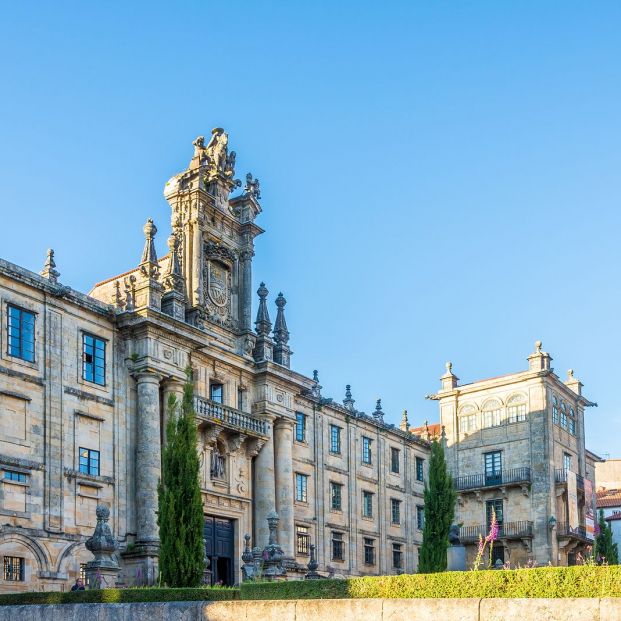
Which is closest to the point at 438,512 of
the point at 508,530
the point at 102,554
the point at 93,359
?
the point at 508,530

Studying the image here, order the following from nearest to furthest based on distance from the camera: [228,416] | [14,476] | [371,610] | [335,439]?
[371,610] → [14,476] → [228,416] → [335,439]

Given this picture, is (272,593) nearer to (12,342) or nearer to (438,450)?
(12,342)

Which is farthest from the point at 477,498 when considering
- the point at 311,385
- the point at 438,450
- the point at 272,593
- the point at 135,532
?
the point at 272,593

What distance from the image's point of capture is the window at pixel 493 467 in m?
55.2

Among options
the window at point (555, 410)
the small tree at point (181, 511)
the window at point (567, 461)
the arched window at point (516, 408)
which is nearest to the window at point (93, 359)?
the small tree at point (181, 511)

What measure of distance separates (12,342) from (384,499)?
25.4 meters

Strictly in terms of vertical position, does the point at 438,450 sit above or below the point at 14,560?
above

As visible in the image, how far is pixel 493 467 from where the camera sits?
55812mm

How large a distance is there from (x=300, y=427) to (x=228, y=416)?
7602 mm

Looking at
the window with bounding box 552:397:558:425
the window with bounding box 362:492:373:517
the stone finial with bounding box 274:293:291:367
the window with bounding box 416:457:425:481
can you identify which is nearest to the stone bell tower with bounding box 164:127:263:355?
the stone finial with bounding box 274:293:291:367

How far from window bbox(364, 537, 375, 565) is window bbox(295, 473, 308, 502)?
19.0ft

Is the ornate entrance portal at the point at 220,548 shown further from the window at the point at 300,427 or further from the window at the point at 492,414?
the window at the point at 492,414

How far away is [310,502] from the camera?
44562mm

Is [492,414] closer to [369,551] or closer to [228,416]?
[369,551]
